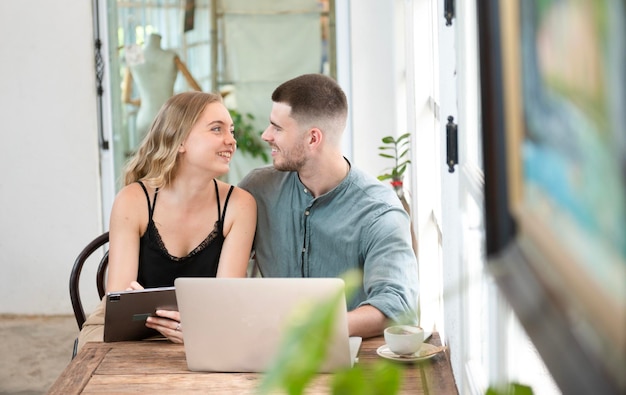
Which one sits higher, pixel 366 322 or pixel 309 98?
pixel 309 98

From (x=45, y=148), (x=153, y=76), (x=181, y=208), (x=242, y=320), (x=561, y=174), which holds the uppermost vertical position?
(x=153, y=76)

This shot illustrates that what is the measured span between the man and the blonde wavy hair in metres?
0.24

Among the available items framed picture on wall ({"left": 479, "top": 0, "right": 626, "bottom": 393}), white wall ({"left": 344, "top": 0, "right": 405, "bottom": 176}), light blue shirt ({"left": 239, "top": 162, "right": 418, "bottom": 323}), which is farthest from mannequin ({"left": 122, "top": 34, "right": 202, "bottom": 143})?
framed picture on wall ({"left": 479, "top": 0, "right": 626, "bottom": 393})

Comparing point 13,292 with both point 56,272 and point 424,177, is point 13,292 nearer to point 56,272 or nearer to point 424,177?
point 56,272

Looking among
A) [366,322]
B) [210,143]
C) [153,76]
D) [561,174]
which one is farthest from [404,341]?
[153,76]

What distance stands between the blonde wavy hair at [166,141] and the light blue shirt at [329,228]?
0.24m

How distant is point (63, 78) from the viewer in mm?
5066

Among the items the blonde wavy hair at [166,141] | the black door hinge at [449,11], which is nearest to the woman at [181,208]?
the blonde wavy hair at [166,141]

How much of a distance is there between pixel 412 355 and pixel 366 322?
0.24 meters

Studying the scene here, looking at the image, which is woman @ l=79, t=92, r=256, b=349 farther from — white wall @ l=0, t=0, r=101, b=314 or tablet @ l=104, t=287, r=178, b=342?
white wall @ l=0, t=0, r=101, b=314

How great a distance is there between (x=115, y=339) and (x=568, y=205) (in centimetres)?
185

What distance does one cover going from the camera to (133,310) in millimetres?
2273

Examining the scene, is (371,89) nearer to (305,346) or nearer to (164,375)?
(164,375)

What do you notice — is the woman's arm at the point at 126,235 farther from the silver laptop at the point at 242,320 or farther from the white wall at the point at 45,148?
the white wall at the point at 45,148
